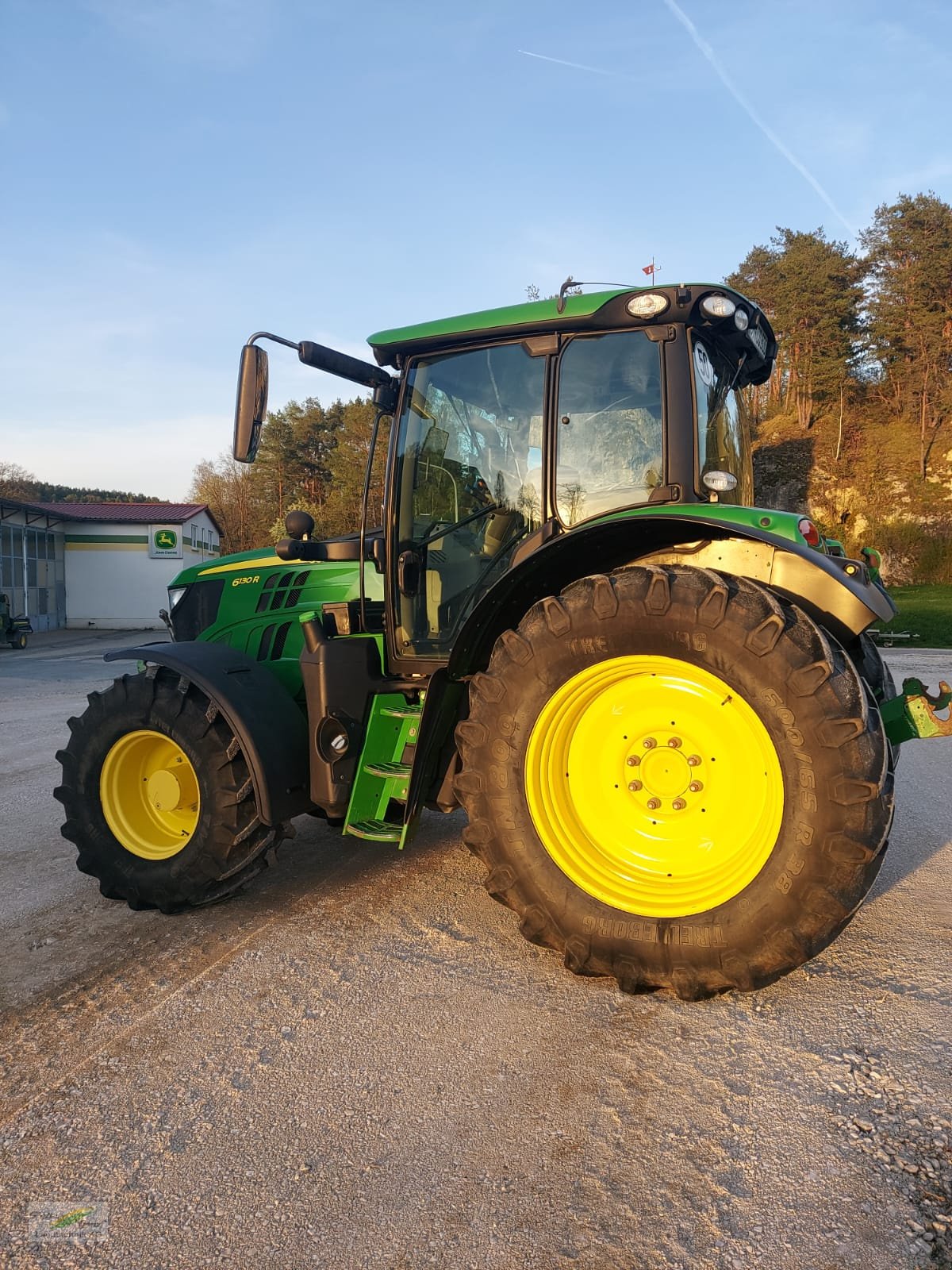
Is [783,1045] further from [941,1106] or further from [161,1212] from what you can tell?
[161,1212]

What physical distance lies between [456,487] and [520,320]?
723 millimetres

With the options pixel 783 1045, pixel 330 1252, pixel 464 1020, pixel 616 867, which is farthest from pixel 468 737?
pixel 330 1252

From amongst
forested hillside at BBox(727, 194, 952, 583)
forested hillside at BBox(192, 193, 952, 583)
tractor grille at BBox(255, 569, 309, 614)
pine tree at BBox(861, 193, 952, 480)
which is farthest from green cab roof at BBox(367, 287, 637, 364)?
pine tree at BBox(861, 193, 952, 480)

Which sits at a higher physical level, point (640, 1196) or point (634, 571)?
point (634, 571)

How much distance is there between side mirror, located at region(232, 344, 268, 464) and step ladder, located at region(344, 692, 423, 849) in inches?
47.1

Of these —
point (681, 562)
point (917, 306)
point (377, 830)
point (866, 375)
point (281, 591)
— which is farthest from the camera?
point (866, 375)

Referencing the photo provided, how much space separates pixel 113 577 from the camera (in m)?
31.8

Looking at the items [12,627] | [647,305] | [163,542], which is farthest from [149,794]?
[163,542]

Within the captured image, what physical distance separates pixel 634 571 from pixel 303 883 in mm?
2181

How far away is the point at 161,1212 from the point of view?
1.78 meters

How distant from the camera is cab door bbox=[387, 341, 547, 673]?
3373 mm

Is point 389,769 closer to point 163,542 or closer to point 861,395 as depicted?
point 163,542

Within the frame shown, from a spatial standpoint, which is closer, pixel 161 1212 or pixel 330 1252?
pixel 330 1252

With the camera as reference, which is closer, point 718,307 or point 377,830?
point 718,307
